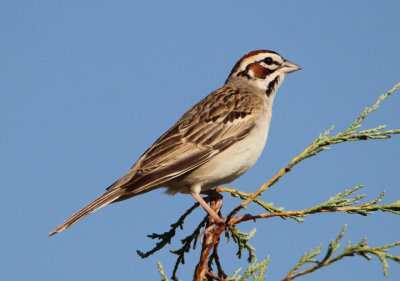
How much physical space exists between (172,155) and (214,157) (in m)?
0.52

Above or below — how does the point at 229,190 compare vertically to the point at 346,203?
above

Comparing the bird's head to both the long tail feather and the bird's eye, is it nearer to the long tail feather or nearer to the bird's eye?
the bird's eye

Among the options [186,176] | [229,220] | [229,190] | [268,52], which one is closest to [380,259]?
[229,220]

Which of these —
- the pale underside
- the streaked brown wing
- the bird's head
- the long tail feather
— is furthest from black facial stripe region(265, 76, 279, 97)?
the long tail feather

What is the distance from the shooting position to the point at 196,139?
6.38 meters

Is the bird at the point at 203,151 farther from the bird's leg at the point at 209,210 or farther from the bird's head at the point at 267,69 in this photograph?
the bird's head at the point at 267,69

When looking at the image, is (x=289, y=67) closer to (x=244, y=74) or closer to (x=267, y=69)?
(x=267, y=69)

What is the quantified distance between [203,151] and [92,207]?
159 cm

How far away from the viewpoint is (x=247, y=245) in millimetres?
4801

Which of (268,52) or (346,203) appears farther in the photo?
(268,52)

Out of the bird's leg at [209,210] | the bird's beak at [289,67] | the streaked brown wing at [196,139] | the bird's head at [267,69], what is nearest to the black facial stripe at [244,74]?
the bird's head at [267,69]

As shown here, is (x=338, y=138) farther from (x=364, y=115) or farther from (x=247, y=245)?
(x=247, y=245)

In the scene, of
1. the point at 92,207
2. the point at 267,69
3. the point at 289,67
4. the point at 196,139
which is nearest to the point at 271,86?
the point at 267,69

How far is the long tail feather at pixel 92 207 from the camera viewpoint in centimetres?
510
